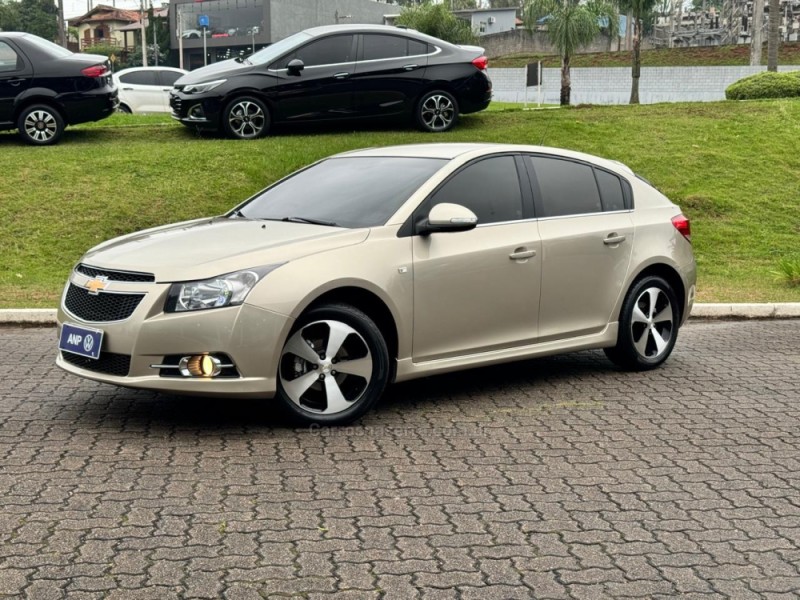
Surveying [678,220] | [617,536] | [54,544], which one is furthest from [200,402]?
[678,220]

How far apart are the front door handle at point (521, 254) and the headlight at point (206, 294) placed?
1.92 meters

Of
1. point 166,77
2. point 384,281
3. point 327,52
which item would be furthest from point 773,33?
point 384,281

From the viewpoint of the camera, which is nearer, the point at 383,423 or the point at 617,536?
the point at 617,536

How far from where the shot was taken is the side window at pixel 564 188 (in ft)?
25.2

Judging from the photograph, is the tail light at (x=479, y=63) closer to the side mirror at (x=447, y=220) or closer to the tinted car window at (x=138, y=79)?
the tinted car window at (x=138, y=79)

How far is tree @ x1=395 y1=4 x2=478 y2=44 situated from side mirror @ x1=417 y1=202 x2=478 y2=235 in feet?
207

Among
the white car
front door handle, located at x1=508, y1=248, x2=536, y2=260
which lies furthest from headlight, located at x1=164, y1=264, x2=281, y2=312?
the white car

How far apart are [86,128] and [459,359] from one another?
14.2 meters

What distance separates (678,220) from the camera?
848 cm

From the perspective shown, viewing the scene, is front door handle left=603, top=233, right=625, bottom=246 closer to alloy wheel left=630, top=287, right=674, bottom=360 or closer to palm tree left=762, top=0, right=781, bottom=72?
alloy wheel left=630, top=287, right=674, bottom=360

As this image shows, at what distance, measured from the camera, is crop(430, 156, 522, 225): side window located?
7.18 meters

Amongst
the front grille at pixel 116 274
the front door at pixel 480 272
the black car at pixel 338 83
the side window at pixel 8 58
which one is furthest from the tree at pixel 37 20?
the front grille at pixel 116 274

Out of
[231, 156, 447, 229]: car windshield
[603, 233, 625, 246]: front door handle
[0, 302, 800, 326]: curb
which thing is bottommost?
[0, 302, 800, 326]: curb

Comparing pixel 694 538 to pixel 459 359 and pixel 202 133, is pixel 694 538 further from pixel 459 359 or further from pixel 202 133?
pixel 202 133
